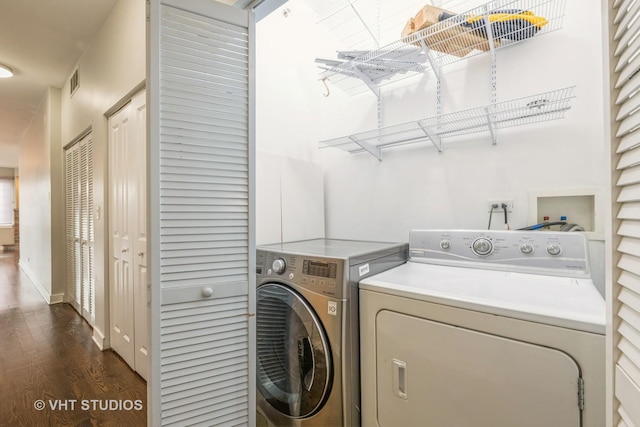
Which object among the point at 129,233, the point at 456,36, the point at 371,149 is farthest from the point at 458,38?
the point at 129,233

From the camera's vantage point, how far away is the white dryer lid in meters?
0.84

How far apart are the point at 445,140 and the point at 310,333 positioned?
134 cm

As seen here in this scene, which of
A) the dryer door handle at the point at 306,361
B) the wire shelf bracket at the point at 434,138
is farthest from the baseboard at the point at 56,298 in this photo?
the wire shelf bracket at the point at 434,138

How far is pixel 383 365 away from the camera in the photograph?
1.15 meters

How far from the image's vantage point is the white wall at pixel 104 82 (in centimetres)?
197

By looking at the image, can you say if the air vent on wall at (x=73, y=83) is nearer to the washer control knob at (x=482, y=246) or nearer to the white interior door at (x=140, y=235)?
the white interior door at (x=140, y=235)

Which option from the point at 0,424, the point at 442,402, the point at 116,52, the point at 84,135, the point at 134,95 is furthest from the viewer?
the point at 84,135

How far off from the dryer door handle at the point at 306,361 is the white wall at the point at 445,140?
0.94m

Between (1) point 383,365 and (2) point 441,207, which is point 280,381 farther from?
(2) point 441,207

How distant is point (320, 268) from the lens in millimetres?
1302

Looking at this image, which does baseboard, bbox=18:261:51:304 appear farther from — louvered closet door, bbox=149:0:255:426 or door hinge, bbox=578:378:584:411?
door hinge, bbox=578:378:584:411

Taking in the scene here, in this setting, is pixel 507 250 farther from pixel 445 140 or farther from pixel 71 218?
pixel 71 218

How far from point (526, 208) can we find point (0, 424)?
3012 millimetres

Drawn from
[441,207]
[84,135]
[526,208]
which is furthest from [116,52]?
[526,208]
